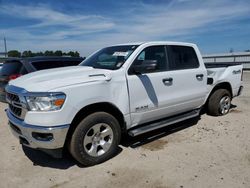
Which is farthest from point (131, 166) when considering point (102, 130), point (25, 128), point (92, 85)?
point (25, 128)

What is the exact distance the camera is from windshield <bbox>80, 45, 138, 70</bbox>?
169 inches

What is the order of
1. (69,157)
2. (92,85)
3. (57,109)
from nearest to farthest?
(57,109) < (92,85) < (69,157)

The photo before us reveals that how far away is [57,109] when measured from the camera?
3.32 m

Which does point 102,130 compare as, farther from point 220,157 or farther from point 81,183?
point 220,157

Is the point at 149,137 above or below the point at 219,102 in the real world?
below

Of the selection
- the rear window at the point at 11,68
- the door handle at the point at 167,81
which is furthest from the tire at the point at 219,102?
the rear window at the point at 11,68

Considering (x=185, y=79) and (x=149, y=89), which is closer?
(x=149, y=89)

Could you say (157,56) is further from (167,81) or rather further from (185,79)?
(185,79)

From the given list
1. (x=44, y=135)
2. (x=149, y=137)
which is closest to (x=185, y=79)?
(x=149, y=137)

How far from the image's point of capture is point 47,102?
3.30 m

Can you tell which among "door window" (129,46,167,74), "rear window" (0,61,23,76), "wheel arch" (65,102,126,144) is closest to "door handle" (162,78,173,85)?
"door window" (129,46,167,74)

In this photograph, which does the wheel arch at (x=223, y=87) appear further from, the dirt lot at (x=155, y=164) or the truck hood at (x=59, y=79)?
the truck hood at (x=59, y=79)

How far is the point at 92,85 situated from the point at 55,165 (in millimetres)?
1471

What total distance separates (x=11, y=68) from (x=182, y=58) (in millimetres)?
4515
